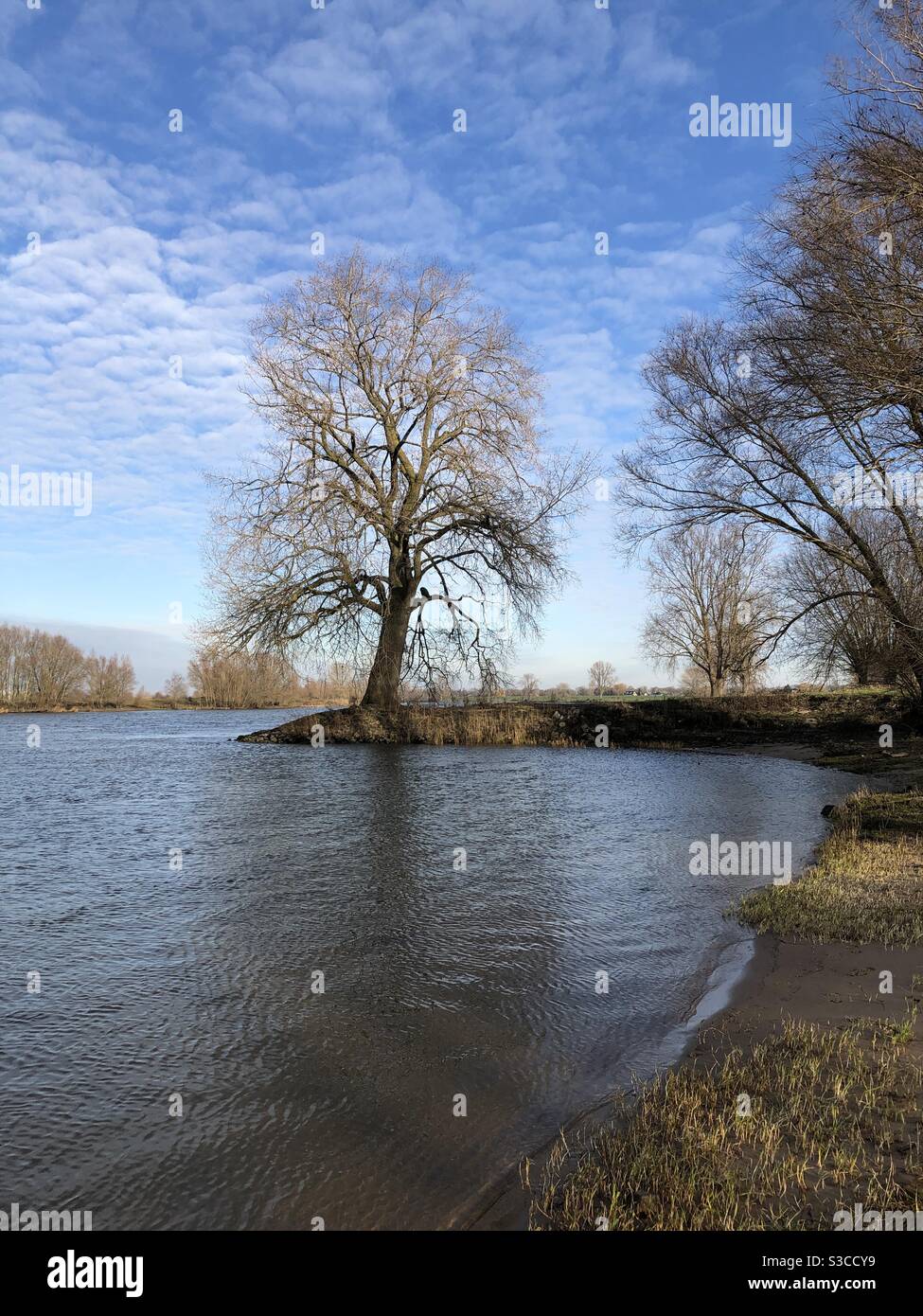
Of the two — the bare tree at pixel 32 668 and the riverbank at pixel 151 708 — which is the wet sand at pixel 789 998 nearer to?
the riverbank at pixel 151 708

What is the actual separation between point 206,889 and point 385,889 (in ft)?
5.97

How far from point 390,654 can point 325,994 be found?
22.7 m

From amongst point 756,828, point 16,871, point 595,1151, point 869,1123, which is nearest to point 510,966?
point 595,1151

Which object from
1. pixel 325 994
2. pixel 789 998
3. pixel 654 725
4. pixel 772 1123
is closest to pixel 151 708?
pixel 654 725

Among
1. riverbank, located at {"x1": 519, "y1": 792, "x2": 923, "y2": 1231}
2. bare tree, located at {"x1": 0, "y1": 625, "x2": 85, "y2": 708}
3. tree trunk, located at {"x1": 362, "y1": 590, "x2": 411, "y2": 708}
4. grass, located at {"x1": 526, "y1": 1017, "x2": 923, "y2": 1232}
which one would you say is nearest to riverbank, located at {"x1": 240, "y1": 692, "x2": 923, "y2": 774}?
tree trunk, located at {"x1": 362, "y1": 590, "x2": 411, "y2": 708}

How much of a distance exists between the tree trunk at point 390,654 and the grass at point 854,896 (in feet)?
63.5

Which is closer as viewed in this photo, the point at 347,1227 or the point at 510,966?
the point at 347,1227

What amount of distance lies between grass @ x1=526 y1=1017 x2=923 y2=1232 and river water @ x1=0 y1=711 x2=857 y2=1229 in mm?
405

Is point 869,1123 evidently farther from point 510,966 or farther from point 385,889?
point 385,889


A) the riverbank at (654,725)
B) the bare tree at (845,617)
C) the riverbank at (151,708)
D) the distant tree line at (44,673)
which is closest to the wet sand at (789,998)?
the bare tree at (845,617)

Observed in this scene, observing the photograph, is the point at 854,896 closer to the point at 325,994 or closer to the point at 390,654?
the point at 325,994

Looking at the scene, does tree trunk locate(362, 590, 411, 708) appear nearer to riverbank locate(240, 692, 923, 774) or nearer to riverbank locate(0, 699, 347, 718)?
riverbank locate(240, 692, 923, 774)

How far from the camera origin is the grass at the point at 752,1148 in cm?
269
